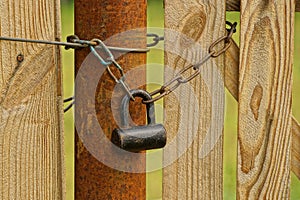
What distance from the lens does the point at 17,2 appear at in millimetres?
2164

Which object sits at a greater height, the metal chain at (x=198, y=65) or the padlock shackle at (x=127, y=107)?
the metal chain at (x=198, y=65)

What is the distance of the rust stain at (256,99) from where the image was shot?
2590 mm

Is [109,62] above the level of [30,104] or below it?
above

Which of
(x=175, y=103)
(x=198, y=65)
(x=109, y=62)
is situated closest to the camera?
(x=109, y=62)

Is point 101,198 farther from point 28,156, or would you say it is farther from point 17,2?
point 17,2

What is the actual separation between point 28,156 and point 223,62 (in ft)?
2.43

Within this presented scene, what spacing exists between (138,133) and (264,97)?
1.99 feet

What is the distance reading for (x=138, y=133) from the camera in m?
2.17

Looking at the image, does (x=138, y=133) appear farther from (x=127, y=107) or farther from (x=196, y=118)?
(x=196, y=118)

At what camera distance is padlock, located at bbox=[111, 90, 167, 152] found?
216 cm

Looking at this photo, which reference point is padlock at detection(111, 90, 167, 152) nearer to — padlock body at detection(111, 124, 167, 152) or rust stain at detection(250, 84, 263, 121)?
padlock body at detection(111, 124, 167, 152)

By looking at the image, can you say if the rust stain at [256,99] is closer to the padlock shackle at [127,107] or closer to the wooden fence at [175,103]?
the wooden fence at [175,103]

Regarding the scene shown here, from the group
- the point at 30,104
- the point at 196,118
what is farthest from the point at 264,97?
the point at 30,104

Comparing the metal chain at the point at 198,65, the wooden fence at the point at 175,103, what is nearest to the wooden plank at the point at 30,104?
the wooden fence at the point at 175,103
